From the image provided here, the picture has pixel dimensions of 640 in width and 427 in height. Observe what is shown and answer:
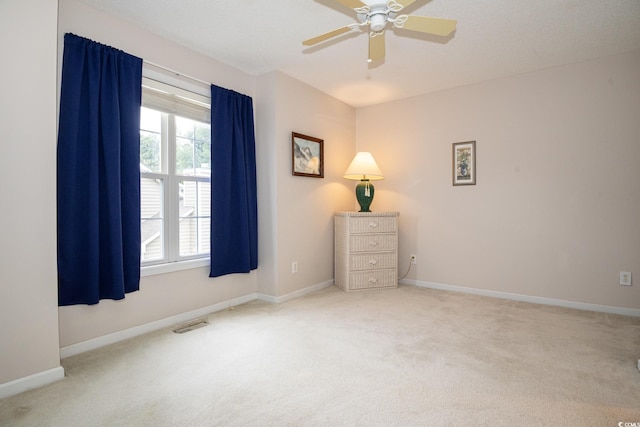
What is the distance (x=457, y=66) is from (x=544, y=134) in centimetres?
112

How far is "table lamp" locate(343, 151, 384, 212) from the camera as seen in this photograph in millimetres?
3908

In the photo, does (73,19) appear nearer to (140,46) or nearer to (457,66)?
(140,46)

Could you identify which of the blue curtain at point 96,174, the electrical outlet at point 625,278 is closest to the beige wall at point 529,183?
the electrical outlet at point 625,278

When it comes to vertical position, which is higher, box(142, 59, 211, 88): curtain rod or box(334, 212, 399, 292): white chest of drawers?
box(142, 59, 211, 88): curtain rod

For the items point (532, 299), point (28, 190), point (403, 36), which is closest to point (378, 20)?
point (403, 36)

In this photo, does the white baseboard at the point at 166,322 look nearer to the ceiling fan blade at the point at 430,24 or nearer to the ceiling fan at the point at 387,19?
the ceiling fan at the point at 387,19

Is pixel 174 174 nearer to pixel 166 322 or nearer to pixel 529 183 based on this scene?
pixel 166 322

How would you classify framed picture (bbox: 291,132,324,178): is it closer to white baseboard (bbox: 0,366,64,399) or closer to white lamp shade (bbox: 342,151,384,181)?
white lamp shade (bbox: 342,151,384,181)

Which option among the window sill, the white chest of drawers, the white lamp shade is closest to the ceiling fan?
the white lamp shade

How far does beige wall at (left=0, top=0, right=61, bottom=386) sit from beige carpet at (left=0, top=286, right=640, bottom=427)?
26 cm

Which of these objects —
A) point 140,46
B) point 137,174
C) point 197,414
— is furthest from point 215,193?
point 197,414

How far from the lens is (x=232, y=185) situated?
324 centimetres

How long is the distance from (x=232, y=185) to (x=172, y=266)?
3.01 ft

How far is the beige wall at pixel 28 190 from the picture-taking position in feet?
5.69
